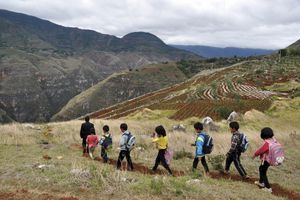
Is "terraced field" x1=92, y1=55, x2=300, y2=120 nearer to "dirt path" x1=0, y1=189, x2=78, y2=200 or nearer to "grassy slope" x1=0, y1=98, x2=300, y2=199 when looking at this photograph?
"grassy slope" x1=0, y1=98, x2=300, y2=199

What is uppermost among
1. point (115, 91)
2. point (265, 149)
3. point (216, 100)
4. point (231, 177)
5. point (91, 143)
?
point (265, 149)

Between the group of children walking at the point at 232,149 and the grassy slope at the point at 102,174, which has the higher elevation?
the group of children walking at the point at 232,149

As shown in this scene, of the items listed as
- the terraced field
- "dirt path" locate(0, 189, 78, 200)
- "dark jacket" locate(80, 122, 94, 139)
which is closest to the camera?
"dirt path" locate(0, 189, 78, 200)

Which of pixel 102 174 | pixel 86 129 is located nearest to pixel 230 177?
pixel 102 174

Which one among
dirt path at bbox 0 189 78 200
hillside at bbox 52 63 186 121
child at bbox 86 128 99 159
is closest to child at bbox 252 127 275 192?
dirt path at bbox 0 189 78 200

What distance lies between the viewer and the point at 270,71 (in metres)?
110

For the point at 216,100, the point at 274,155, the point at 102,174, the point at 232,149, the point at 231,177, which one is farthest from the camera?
the point at 216,100

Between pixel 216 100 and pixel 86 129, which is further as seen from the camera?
pixel 216 100

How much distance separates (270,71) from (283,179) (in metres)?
100.0

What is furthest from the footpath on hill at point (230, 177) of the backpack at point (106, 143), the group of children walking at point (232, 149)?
the backpack at point (106, 143)

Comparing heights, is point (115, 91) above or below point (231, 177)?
below

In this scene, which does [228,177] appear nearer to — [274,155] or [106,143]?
[274,155]

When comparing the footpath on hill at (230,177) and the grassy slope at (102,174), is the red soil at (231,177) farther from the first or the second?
the grassy slope at (102,174)

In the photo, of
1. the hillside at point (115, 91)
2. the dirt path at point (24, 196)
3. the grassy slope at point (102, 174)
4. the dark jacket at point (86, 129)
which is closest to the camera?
the dirt path at point (24, 196)
